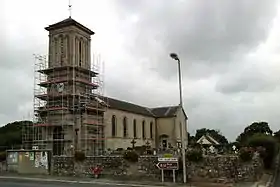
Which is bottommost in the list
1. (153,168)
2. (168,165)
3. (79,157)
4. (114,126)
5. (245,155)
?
(153,168)

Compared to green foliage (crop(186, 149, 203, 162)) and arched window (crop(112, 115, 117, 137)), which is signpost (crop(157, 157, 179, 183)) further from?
arched window (crop(112, 115, 117, 137))

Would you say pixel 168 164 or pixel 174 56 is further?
pixel 168 164

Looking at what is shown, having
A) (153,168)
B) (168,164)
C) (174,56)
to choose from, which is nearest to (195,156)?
(168,164)

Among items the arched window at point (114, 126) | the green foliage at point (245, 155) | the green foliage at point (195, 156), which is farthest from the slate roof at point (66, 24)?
the green foliage at point (245, 155)

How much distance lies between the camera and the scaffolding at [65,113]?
4631cm

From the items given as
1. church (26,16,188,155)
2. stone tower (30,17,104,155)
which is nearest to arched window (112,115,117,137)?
church (26,16,188,155)

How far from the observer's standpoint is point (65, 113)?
46.3m

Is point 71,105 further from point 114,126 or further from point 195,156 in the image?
point 195,156

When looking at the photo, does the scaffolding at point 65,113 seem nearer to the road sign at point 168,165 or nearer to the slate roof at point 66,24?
the slate roof at point 66,24

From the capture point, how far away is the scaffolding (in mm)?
46312

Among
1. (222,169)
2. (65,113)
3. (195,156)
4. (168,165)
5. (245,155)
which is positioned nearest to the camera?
(245,155)

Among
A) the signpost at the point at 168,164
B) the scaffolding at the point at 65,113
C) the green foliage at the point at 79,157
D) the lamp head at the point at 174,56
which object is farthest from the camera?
the scaffolding at the point at 65,113

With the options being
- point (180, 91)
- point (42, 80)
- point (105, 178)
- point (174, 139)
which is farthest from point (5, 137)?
point (180, 91)

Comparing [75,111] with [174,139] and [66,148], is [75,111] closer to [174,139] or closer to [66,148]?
[66,148]
